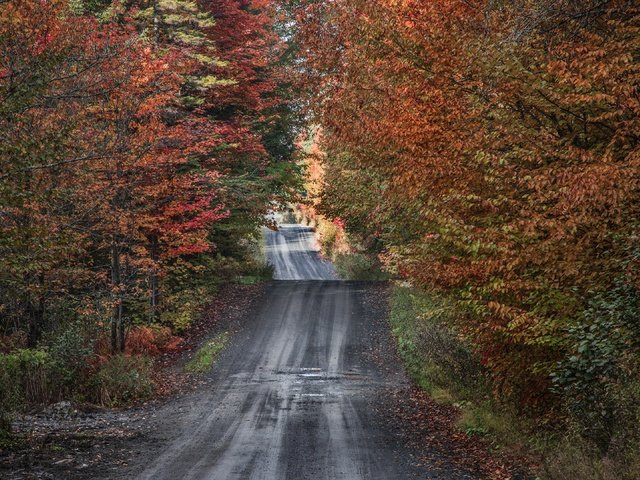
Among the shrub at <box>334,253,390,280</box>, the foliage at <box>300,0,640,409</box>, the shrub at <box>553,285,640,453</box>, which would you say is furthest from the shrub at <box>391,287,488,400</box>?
the shrub at <box>334,253,390,280</box>

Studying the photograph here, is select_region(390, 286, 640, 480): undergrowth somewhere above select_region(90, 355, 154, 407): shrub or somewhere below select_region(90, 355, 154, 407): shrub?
above

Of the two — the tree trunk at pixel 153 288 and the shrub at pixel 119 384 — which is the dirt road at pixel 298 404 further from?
the tree trunk at pixel 153 288

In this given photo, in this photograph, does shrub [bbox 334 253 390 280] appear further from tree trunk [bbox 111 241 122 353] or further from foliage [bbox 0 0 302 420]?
tree trunk [bbox 111 241 122 353]

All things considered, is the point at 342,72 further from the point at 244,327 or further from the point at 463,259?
the point at 244,327

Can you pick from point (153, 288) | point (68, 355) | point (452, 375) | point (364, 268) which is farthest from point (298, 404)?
point (364, 268)

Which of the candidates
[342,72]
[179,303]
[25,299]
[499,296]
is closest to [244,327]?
[179,303]

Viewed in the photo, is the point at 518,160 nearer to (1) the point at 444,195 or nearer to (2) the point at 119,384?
(1) the point at 444,195

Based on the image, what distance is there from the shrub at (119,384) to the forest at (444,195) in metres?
0.06

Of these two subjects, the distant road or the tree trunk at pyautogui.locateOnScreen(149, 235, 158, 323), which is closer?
the tree trunk at pyautogui.locateOnScreen(149, 235, 158, 323)

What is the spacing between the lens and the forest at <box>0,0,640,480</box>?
26.7 feet

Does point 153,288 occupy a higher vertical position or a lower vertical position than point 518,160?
lower

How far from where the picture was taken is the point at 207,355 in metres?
22.1

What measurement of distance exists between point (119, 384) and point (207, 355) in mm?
4798

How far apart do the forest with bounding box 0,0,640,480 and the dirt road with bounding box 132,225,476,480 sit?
1.71 metres
